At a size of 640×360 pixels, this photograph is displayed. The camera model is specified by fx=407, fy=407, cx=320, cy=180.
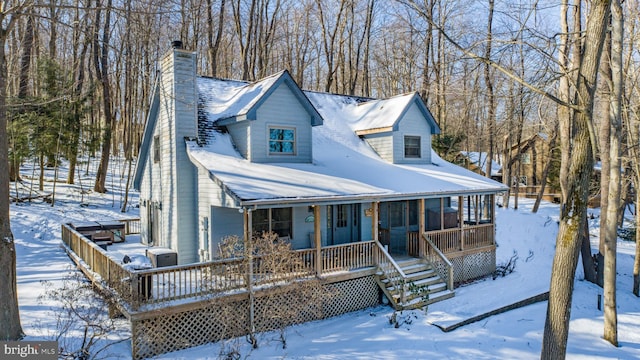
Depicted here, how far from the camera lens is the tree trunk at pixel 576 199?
6.40 m

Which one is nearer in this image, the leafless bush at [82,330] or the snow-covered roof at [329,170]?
the leafless bush at [82,330]

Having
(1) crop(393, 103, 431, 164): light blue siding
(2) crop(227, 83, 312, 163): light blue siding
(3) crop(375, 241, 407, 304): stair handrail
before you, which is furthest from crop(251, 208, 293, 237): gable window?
(1) crop(393, 103, 431, 164): light blue siding

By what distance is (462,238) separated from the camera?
1527 cm

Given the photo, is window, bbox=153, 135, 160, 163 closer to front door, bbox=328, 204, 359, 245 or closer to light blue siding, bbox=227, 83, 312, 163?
light blue siding, bbox=227, 83, 312, 163

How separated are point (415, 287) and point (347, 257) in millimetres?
2251

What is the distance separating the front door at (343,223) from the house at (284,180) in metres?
0.04

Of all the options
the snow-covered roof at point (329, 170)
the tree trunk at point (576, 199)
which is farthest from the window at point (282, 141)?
the tree trunk at point (576, 199)

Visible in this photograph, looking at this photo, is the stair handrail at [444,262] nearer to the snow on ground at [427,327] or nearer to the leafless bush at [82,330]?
the snow on ground at [427,327]

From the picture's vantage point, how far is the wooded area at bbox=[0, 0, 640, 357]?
7012 millimetres

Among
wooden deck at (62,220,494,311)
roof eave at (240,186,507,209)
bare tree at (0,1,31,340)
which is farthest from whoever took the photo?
roof eave at (240,186,507,209)

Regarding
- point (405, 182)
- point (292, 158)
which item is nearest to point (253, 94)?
point (292, 158)

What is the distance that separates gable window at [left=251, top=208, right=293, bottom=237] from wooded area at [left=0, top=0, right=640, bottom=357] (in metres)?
5.10

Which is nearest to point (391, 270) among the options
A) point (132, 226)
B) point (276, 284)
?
point (276, 284)

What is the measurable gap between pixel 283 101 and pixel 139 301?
7.78 meters
